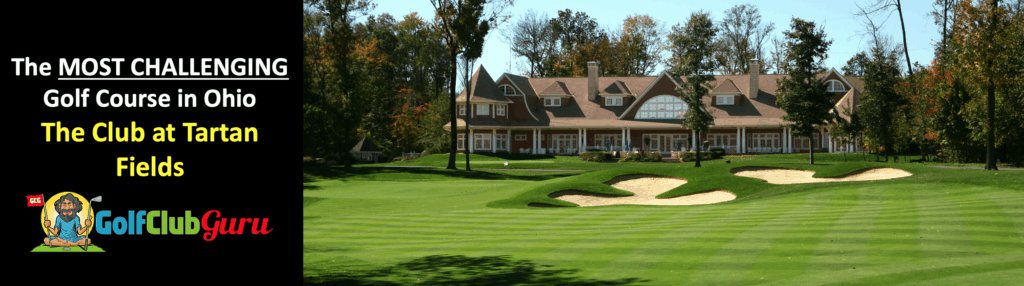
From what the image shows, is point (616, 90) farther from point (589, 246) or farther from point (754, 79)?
point (589, 246)

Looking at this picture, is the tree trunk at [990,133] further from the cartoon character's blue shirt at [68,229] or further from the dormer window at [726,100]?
the cartoon character's blue shirt at [68,229]

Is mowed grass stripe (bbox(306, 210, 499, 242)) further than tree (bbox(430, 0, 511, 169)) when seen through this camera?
No

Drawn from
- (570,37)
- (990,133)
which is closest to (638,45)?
(570,37)

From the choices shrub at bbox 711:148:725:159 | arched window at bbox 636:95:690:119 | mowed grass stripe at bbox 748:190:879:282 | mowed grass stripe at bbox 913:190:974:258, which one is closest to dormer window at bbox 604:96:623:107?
arched window at bbox 636:95:690:119

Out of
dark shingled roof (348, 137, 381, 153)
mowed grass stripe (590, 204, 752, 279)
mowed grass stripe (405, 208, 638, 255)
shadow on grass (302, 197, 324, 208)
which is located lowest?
shadow on grass (302, 197, 324, 208)

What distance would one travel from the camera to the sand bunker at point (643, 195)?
1062 inches

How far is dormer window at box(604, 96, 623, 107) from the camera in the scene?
67.5 metres

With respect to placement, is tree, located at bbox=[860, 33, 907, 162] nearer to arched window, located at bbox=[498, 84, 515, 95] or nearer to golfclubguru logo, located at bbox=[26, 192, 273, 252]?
arched window, located at bbox=[498, 84, 515, 95]

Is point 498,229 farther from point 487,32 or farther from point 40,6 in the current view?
point 487,32

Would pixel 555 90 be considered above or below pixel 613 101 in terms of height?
above

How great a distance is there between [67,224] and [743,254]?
9.36m

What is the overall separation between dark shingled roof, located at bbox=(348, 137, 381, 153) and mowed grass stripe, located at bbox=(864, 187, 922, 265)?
53.2m

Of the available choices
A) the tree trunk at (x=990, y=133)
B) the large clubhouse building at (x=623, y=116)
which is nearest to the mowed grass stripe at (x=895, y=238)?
the tree trunk at (x=990, y=133)

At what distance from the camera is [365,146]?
66.1 meters
